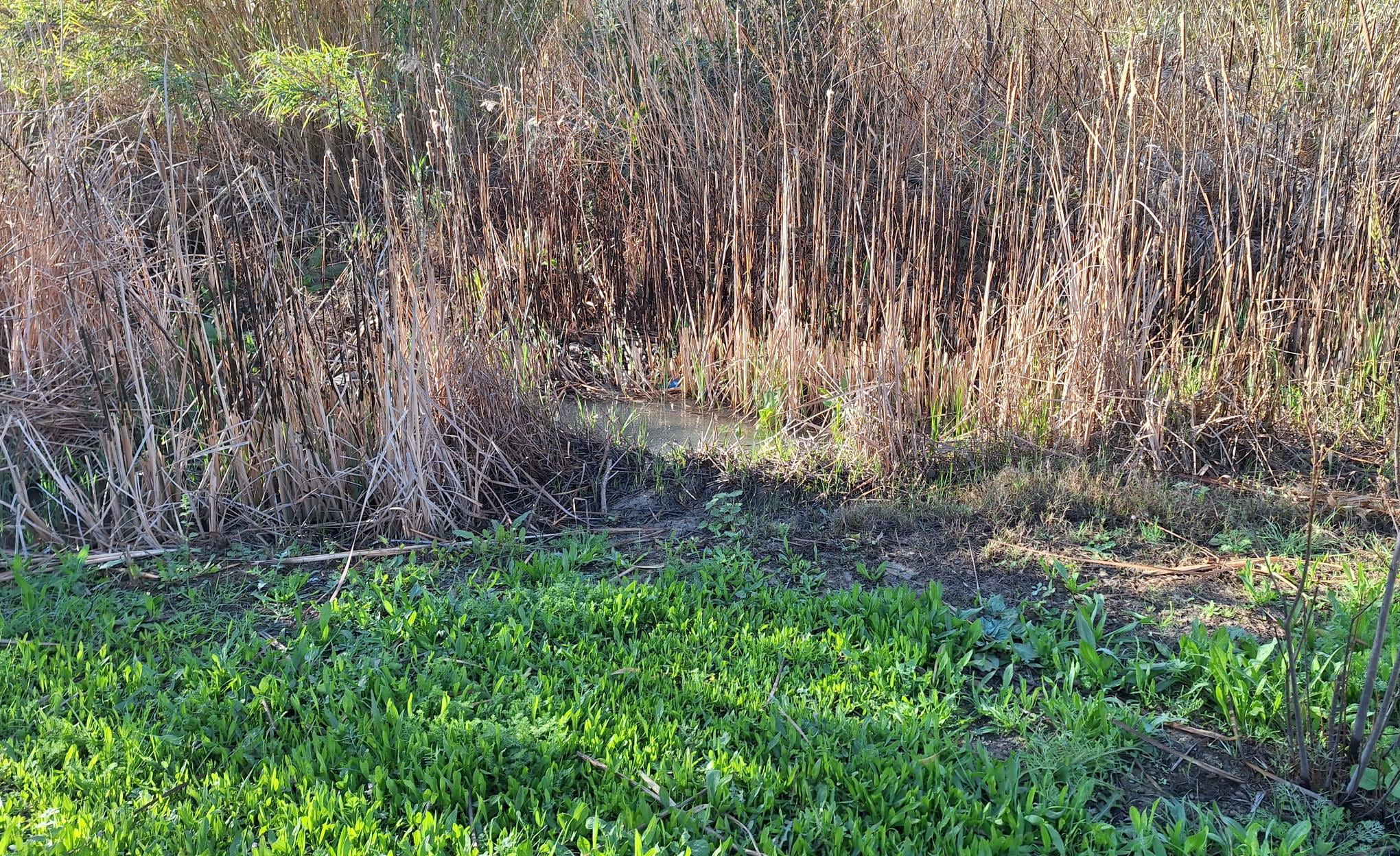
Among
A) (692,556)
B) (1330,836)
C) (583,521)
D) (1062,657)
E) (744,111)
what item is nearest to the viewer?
(1330,836)

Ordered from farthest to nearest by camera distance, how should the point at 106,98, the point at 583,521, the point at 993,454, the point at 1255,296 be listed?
1. the point at 106,98
2. the point at 1255,296
3. the point at 993,454
4. the point at 583,521

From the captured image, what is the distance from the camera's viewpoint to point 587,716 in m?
2.52

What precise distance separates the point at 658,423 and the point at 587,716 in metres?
2.42

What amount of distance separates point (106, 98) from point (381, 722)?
5.15m

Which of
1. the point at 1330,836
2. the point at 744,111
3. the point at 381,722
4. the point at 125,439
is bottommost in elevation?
the point at 1330,836

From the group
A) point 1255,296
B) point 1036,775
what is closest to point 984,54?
point 1255,296

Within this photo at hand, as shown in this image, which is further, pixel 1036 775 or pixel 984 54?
pixel 984 54

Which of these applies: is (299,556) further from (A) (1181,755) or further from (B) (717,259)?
(A) (1181,755)

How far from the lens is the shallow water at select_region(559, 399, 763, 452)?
4.34 meters

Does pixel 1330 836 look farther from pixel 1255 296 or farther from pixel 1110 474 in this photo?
pixel 1255 296

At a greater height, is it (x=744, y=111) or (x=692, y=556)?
(x=744, y=111)

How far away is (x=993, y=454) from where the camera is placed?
401 centimetres

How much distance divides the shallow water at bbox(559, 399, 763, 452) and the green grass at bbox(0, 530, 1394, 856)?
1.10m

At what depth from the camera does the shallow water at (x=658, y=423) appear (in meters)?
4.34
